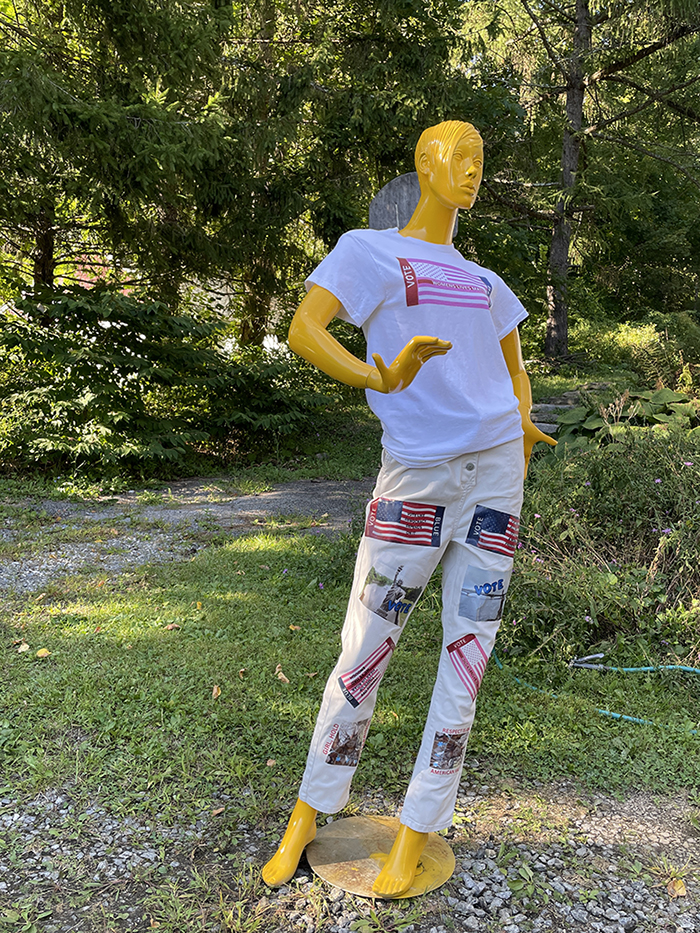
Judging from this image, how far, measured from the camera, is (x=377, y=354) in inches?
77.5

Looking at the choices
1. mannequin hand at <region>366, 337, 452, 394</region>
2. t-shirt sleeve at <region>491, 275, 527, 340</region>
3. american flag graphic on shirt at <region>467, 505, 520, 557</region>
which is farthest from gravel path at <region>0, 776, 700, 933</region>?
t-shirt sleeve at <region>491, 275, 527, 340</region>

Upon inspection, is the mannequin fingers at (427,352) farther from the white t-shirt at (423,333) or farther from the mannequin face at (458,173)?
the mannequin face at (458,173)

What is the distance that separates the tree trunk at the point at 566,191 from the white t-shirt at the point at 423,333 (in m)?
9.80

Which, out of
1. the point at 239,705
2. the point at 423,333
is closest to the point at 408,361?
the point at 423,333

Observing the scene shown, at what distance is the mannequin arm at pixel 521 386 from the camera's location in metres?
2.33

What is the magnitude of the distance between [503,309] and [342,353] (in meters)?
0.61

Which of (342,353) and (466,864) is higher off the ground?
(342,353)

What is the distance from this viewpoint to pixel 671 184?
60.8 ft

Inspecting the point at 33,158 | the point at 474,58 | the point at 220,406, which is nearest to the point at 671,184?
the point at 474,58

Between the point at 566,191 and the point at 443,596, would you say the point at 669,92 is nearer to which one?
the point at 566,191

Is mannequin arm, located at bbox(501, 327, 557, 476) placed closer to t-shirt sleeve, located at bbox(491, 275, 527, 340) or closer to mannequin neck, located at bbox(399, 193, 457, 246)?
t-shirt sleeve, located at bbox(491, 275, 527, 340)

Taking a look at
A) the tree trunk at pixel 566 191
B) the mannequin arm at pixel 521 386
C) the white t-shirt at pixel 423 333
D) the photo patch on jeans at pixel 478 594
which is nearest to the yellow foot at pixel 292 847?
the photo patch on jeans at pixel 478 594

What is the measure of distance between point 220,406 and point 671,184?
14.9 metres

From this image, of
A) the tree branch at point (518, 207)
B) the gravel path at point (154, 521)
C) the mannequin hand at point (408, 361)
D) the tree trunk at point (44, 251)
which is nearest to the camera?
the mannequin hand at point (408, 361)
